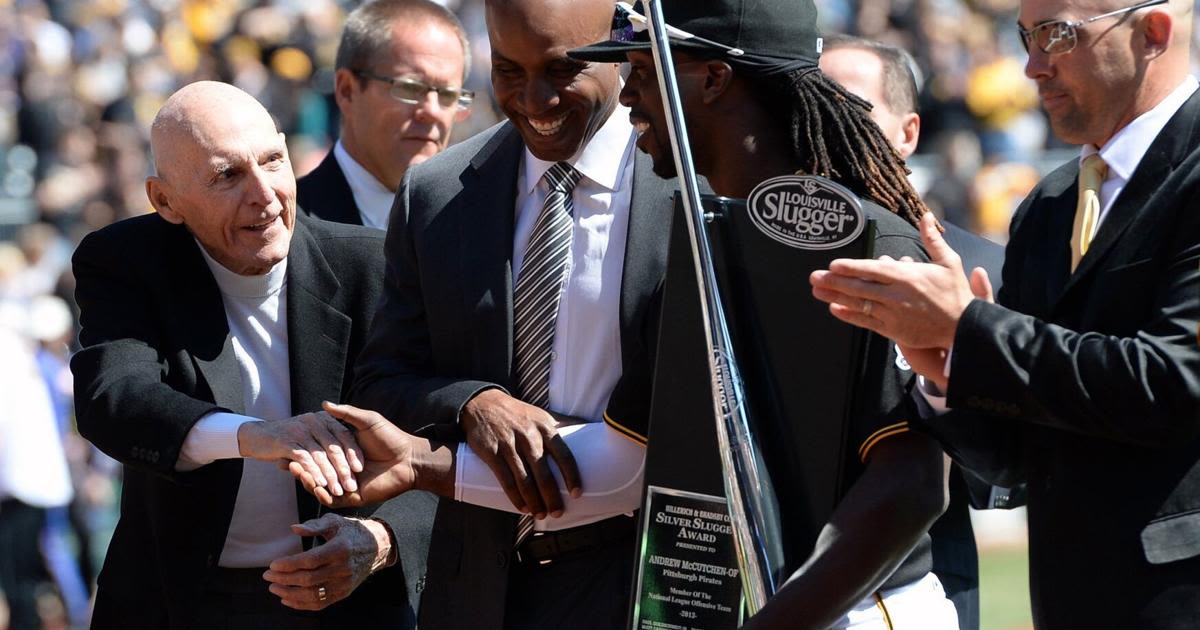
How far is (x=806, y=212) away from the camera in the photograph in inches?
101

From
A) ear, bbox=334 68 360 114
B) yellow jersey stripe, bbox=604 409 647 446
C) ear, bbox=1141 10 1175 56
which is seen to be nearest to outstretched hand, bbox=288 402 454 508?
yellow jersey stripe, bbox=604 409 647 446

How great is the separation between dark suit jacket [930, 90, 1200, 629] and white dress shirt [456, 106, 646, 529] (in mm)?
782

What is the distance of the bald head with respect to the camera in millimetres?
3816

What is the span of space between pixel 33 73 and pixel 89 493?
5.03 m

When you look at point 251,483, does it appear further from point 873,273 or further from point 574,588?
point 873,273

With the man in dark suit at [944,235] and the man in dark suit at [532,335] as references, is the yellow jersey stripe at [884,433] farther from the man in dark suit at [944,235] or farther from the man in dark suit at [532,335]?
the man in dark suit at [944,235]

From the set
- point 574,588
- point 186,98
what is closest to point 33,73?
point 186,98

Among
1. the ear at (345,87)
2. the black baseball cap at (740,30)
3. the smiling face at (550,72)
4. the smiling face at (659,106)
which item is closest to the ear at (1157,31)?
the black baseball cap at (740,30)

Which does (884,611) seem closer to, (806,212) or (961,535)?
(806,212)

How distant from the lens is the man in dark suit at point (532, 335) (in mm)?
3266

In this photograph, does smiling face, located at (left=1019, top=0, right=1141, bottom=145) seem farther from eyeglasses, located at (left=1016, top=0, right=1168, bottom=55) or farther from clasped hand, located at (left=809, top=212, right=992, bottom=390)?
clasped hand, located at (left=809, top=212, right=992, bottom=390)

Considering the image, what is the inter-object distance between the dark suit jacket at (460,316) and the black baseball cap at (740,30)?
23.7 inches

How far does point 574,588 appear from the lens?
3.35 m

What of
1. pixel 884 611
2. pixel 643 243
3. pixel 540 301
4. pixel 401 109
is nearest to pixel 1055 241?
pixel 884 611
